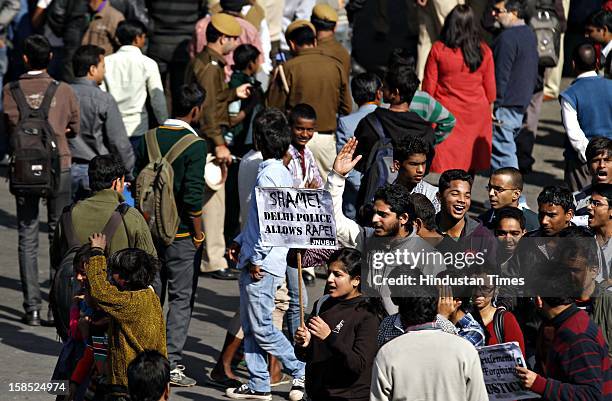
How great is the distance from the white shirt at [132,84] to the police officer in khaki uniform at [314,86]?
3.20 feet

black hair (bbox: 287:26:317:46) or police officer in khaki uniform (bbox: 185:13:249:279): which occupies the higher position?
black hair (bbox: 287:26:317:46)

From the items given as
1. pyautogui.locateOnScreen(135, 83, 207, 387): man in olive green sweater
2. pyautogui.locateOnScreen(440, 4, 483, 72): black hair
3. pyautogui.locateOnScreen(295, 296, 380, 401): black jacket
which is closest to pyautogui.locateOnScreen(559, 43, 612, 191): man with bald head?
pyautogui.locateOnScreen(440, 4, 483, 72): black hair

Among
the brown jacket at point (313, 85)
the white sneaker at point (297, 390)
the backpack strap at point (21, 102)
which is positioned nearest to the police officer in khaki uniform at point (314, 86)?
the brown jacket at point (313, 85)

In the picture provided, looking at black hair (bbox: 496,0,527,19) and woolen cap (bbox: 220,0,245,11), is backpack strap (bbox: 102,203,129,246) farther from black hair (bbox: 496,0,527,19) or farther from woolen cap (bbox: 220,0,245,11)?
black hair (bbox: 496,0,527,19)

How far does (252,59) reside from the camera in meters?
12.9

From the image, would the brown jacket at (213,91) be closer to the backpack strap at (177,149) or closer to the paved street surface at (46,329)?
the paved street surface at (46,329)

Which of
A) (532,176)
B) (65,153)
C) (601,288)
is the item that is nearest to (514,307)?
(601,288)

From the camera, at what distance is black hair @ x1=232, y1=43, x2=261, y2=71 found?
12.9 meters

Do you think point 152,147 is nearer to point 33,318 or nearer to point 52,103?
point 52,103

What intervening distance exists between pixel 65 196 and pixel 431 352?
5.47 meters

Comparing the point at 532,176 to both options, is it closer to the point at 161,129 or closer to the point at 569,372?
the point at 161,129

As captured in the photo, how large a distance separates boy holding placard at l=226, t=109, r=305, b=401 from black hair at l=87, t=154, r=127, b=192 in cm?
86

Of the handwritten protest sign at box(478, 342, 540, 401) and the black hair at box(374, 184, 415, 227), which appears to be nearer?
the handwritten protest sign at box(478, 342, 540, 401)

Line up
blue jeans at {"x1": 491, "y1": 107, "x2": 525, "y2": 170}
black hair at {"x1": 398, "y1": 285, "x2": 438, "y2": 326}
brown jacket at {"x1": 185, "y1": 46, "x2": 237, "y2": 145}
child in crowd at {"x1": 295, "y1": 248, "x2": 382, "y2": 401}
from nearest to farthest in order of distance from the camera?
black hair at {"x1": 398, "y1": 285, "x2": 438, "y2": 326}, child in crowd at {"x1": 295, "y1": 248, "x2": 382, "y2": 401}, brown jacket at {"x1": 185, "y1": 46, "x2": 237, "y2": 145}, blue jeans at {"x1": 491, "y1": 107, "x2": 525, "y2": 170}
